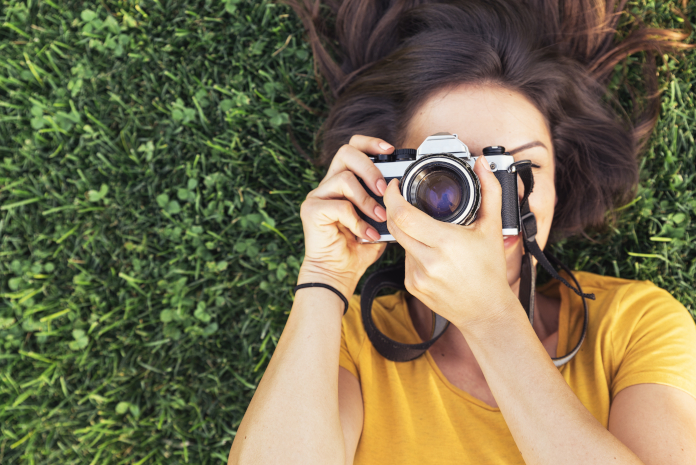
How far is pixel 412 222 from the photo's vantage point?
1.09m

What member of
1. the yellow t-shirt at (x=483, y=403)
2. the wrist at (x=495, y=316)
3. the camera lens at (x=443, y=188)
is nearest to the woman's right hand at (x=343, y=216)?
the camera lens at (x=443, y=188)

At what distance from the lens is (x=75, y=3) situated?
7.34 ft

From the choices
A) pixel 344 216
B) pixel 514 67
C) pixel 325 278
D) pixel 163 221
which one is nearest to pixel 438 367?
pixel 325 278

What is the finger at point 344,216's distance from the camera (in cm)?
135

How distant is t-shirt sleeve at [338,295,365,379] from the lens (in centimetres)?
157

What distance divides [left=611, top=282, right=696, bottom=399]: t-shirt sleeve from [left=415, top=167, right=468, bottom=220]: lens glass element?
0.70 m

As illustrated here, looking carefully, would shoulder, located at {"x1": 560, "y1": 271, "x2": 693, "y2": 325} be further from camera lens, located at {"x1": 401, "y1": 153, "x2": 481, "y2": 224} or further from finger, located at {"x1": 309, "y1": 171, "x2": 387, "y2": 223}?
finger, located at {"x1": 309, "y1": 171, "x2": 387, "y2": 223}

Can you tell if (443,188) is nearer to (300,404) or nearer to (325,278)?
(325,278)

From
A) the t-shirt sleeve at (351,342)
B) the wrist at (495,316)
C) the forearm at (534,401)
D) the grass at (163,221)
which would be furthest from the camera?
the grass at (163,221)

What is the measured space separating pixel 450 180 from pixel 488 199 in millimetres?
127

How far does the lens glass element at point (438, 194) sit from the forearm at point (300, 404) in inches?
17.9

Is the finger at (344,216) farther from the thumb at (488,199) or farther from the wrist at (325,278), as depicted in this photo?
the thumb at (488,199)

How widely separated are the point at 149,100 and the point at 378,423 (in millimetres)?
1726

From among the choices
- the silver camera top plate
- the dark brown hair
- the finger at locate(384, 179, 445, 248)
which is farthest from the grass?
the finger at locate(384, 179, 445, 248)
